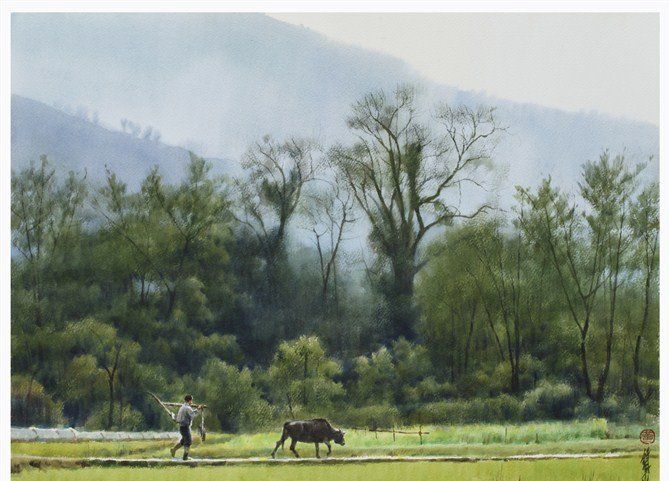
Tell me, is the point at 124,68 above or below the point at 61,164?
above

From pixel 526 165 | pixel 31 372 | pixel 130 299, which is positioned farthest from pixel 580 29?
pixel 31 372

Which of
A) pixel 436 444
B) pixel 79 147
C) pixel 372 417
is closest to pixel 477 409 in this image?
pixel 436 444

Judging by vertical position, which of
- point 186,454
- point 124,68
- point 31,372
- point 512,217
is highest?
point 124,68

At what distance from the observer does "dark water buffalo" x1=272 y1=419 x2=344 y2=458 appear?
36.1ft

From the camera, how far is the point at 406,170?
1143 centimetres

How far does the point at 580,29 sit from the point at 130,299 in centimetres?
604

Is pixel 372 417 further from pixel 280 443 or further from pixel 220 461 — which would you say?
pixel 220 461

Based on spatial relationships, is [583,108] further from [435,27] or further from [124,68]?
[124,68]

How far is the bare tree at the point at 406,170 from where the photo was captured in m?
11.3

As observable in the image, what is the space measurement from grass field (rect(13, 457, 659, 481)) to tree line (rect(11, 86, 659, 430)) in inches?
21.9

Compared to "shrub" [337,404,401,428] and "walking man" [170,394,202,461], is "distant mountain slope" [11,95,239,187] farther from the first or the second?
"shrub" [337,404,401,428]

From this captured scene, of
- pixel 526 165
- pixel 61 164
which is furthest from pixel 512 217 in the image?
pixel 61 164

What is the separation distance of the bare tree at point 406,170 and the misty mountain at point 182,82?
246mm

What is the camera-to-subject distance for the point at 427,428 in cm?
1124
